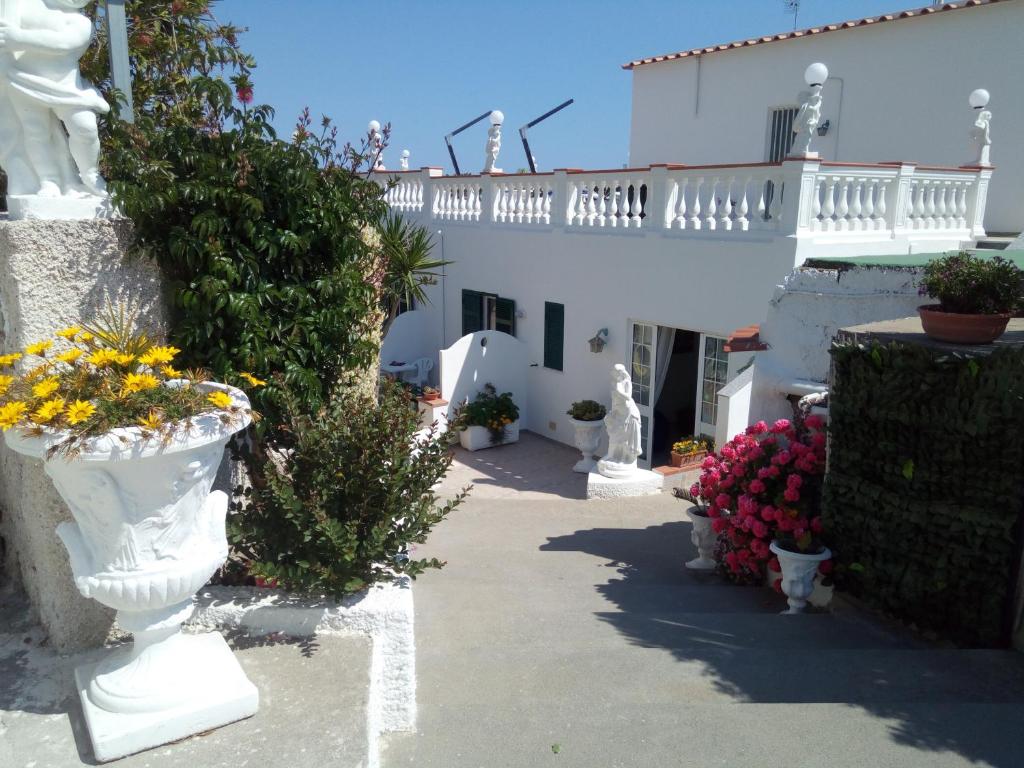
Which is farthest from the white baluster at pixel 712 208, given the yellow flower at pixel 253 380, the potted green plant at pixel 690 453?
→ the yellow flower at pixel 253 380

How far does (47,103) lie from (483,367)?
370 inches

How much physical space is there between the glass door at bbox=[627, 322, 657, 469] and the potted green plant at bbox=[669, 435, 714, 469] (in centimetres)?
110

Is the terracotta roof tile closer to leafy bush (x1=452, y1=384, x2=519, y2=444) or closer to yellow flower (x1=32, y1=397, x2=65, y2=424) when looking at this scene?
leafy bush (x1=452, y1=384, x2=519, y2=444)

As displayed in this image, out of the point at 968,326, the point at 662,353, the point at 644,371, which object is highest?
the point at 968,326

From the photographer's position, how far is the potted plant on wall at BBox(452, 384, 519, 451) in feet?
40.1

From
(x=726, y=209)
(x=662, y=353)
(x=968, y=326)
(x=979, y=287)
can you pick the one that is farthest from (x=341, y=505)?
(x=662, y=353)

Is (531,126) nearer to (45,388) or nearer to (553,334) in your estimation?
(553,334)

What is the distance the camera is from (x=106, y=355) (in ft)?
9.45

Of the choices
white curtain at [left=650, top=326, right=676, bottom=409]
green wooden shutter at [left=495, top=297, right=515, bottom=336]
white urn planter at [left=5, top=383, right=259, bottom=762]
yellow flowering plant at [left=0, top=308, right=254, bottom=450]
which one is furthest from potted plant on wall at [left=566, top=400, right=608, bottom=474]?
white urn planter at [left=5, top=383, right=259, bottom=762]

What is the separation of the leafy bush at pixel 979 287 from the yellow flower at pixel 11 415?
15.1 feet

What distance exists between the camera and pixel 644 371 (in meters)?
11.1

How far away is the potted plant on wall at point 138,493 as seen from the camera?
2.62 metres

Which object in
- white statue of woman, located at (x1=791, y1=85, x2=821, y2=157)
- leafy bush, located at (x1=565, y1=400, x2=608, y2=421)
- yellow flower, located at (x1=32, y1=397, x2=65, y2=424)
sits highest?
white statue of woman, located at (x1=791, y1=85, x2=821, y2=157)

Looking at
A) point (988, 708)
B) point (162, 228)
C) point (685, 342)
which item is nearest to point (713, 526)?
point (988, 708)
